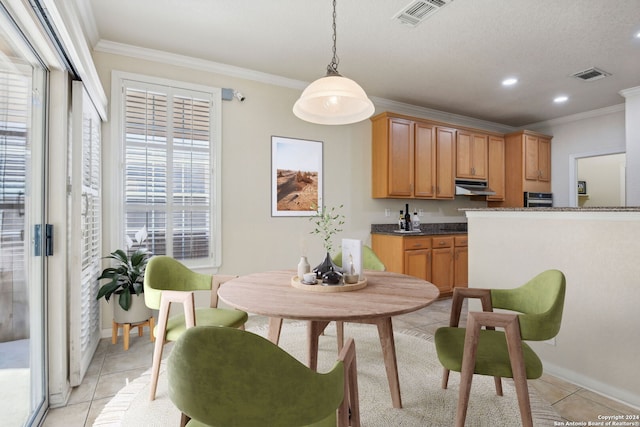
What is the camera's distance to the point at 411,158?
177 inches

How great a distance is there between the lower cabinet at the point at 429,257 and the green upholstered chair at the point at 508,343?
7.67 feet

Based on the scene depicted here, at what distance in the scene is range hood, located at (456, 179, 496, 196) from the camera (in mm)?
4898

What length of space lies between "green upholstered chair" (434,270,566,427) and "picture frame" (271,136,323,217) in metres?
2.36

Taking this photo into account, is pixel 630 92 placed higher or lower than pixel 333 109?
higher

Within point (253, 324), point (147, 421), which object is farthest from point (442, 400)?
point (253, 324)

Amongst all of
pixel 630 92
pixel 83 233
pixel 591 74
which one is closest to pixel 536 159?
pixel 630 92

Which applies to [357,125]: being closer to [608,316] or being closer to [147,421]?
[608,316]

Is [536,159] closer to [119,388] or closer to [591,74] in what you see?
[591,74]

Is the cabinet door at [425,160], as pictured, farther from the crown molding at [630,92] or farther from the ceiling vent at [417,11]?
the crown molding at [630,92]

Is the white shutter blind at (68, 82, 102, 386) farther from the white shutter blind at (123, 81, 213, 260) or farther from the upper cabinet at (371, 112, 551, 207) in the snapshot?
the upper cabinet at (371, 112, 551, 207)

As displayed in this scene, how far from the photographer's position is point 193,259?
135 inches

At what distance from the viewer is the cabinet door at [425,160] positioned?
455cm

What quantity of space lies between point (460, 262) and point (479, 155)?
5.65ft

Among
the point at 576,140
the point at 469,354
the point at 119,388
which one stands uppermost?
the point at 576,140
